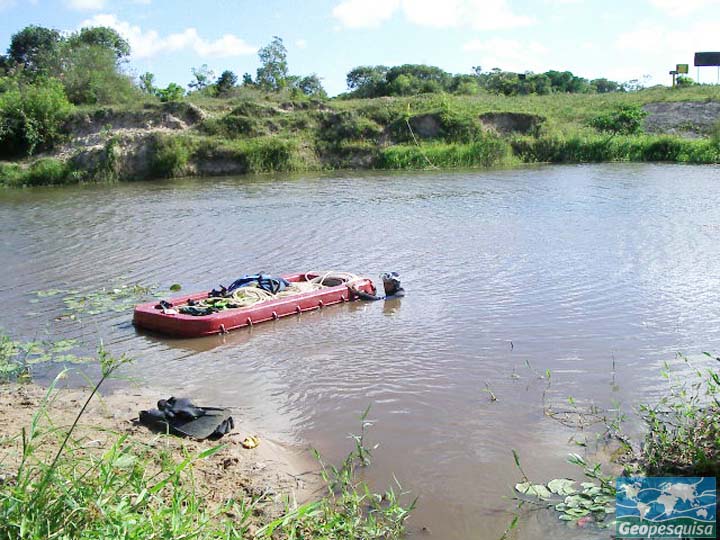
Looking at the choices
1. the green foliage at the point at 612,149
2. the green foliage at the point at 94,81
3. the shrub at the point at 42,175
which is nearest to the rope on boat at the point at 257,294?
the shrub at the point at 42,175

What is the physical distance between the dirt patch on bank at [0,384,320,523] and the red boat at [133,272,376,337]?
1.95m

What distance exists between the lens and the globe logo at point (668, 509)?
175 inches

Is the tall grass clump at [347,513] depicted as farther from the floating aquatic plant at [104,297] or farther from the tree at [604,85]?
the tree at [604,85]

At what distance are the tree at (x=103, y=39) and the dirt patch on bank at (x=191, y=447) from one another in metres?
56.8

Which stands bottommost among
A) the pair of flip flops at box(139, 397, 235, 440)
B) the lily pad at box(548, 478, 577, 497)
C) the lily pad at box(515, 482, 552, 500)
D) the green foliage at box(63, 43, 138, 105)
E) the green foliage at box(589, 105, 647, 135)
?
the lily pad at box(515, 482, 552, 500)

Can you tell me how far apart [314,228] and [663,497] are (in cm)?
1319

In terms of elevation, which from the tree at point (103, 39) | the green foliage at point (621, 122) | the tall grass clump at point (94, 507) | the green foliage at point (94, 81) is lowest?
the tall grass clump at point (94, 507)

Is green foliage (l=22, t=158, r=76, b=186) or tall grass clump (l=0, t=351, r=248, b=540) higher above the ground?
green foliage (l=22, t=158, r=76, b=186)

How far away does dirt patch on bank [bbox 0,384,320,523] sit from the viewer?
190 inches

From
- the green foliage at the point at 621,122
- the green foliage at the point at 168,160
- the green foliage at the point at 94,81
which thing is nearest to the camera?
the green foliage at the point at 168,160

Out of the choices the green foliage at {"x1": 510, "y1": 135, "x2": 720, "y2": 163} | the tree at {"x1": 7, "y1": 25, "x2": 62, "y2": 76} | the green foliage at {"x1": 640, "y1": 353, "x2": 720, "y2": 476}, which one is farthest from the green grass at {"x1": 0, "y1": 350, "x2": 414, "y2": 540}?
the tree at {"x1": 7, "y1": 25, "x2": 62, "y2": 76}

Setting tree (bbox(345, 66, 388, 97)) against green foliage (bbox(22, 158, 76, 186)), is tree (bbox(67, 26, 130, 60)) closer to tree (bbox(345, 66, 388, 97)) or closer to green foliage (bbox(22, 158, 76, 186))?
tree (bbox(345, 66, 388, 97))

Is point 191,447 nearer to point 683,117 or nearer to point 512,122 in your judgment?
point 512,122

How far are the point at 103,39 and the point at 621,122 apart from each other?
41.9 metres
